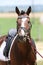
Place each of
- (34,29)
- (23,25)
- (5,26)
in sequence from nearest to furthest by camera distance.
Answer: (23,25)
(34,29)
(5,26)

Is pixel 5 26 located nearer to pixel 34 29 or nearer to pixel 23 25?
pixel 34 29

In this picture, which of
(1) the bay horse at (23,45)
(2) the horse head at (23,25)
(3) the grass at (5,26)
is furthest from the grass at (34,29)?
(2) the horse head at (23,25)

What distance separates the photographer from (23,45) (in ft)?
27.6

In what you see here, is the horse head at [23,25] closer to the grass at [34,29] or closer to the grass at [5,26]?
the grass at [34,29]

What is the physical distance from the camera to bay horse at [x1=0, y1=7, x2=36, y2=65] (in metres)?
8.08

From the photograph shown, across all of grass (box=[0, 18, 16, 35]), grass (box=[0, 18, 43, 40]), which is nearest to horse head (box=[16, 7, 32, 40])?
grass (box=[0, 18, 43, 40])

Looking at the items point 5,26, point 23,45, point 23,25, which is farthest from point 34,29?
point 23,25

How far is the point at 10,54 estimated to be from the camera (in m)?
8.98

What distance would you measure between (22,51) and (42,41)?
1579 cm

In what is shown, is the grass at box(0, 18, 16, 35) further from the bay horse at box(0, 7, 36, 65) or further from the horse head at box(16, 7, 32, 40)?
→ the horse head at box(16, 7, 32, 40)

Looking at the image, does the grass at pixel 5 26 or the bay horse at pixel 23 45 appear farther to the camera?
the grass at pixel 5 26

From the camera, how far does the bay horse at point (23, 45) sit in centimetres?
808

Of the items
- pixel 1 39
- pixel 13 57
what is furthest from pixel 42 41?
pixel 13 57

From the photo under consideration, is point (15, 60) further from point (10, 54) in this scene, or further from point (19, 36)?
point (19, 36)
